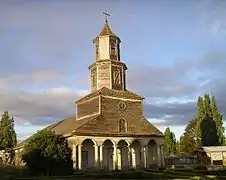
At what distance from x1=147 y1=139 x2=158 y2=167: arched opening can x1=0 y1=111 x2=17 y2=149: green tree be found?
1439 inches

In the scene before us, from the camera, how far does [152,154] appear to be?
54969 mm

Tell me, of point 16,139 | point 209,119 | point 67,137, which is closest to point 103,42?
point 67,137

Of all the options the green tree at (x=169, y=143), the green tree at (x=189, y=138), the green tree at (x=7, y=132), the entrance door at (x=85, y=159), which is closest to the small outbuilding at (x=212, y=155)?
the green tree at (x=189, y=138)

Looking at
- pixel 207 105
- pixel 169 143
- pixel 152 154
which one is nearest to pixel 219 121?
pixel 207 105

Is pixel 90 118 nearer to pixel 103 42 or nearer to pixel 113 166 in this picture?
pixel 113 166

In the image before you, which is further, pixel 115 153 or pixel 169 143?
pixel 169 143

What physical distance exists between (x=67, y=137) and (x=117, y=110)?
27.1ft

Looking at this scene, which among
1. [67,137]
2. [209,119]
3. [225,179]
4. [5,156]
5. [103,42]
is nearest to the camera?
[225,179]

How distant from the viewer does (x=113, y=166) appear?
49.9 metres

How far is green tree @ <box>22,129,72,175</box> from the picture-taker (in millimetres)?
43312

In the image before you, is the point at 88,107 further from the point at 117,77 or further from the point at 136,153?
the point at 136,153

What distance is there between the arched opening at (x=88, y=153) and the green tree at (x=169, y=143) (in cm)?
4837

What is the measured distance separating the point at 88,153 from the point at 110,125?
5.00 m

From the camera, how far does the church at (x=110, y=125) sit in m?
47.8
